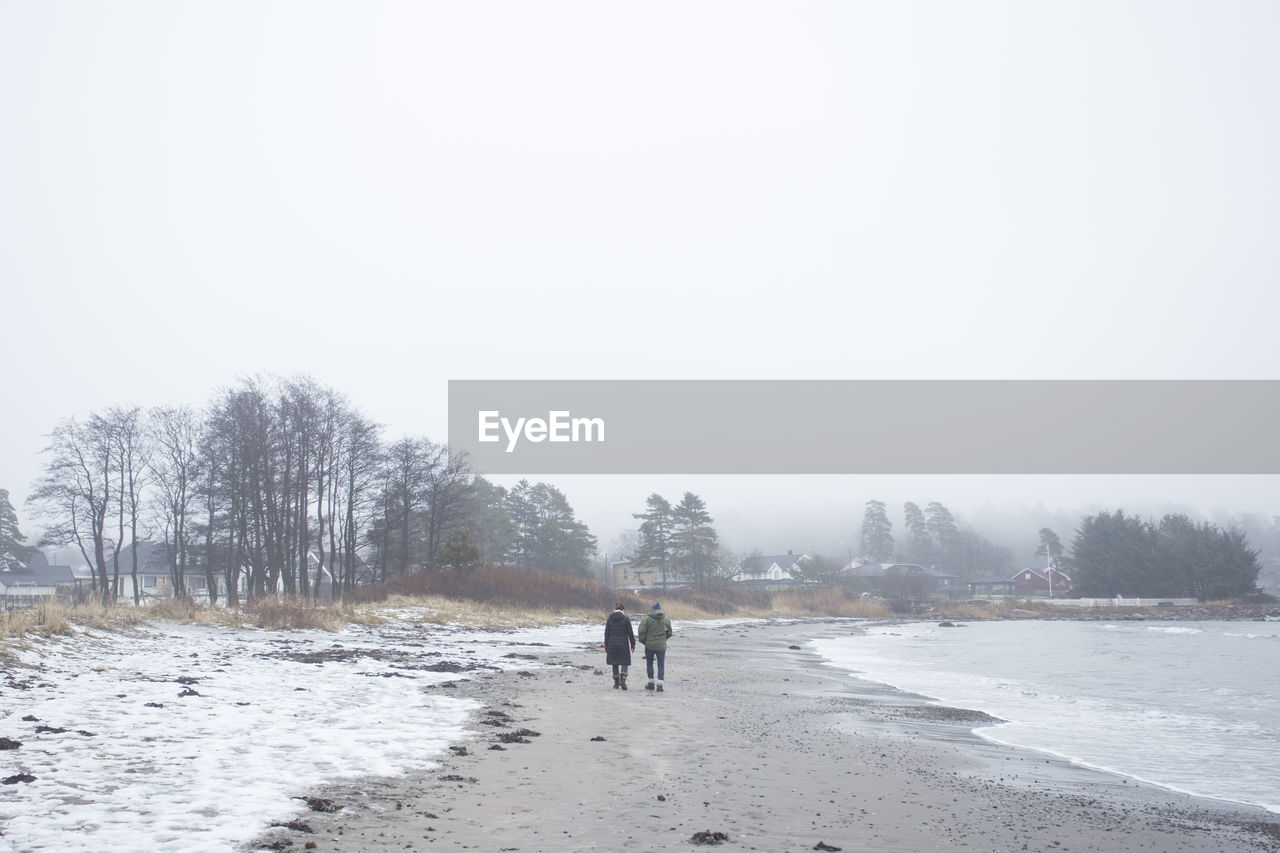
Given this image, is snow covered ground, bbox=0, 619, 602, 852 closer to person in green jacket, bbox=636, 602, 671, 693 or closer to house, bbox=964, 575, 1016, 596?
person in green jacket, bbox=636, 602, 671, 693

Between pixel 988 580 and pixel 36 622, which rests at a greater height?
pixel 36 622

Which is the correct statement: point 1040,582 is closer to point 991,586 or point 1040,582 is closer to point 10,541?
point 991,586

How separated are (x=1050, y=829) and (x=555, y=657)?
680 inches

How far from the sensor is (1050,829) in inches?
296

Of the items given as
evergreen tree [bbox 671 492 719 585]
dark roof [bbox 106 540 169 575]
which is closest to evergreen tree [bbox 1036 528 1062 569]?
evergreen tree [bbox 671 492 719 585]

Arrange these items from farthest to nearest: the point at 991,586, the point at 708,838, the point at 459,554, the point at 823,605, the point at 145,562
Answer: the point at 991,586, the point at 823,605, the point at 145,562, the point at 459,554, the point at 708,838

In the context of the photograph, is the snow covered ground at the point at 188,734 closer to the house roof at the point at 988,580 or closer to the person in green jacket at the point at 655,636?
the person in green jacket at the point at 655,636

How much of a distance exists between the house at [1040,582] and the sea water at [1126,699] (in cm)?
10021

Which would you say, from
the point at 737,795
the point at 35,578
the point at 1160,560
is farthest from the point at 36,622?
the point at 1160,560

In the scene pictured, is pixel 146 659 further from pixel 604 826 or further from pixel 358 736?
pixel 604 826

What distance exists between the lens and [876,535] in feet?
575

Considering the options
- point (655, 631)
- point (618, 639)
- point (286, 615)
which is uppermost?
point (655, 631)

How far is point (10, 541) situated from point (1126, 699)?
3517 inches

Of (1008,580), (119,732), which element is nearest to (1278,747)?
(119,732)
